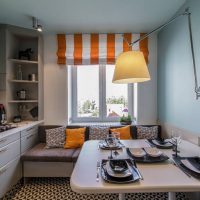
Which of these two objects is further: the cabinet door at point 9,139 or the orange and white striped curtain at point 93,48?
the orange and white striped curtain at point 93,48

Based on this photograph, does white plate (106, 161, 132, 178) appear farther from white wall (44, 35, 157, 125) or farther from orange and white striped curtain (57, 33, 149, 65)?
orange and white striped curtain (57, 33, 149, 65)

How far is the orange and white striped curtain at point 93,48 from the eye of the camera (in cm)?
333

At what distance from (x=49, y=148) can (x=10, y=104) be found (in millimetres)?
1050

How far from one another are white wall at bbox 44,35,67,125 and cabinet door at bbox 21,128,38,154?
1.34 feet

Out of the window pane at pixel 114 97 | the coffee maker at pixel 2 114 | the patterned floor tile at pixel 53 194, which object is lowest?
the patterned floor tile at pixel 53 194

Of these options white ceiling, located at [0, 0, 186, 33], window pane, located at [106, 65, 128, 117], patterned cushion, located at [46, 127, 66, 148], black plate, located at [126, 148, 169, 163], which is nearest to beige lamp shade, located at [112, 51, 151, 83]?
black plate, located at [126, 148, 169, 163]

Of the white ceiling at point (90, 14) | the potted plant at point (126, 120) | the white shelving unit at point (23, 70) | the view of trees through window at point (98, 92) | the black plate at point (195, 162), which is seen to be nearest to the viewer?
the black plate at point (195, 162)

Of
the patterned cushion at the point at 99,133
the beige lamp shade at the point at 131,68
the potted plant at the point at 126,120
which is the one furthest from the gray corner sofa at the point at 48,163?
the beige lamp shade at the point at 131,68

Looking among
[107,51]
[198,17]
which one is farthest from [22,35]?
[198,17]

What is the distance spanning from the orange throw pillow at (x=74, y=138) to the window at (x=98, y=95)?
0.66m

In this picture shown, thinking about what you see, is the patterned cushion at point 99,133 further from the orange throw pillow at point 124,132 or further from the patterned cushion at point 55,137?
the patterned cushion at point 55,137

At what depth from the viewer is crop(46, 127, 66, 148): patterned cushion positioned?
9.60ft

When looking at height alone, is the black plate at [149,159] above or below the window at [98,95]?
below

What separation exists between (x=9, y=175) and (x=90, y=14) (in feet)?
8.01
